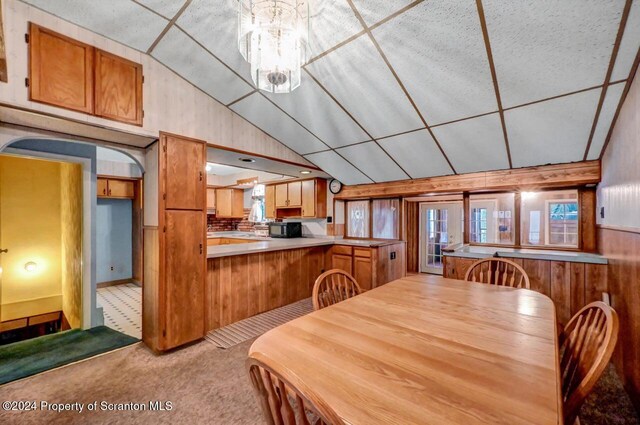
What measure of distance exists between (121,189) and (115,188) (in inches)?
3.6

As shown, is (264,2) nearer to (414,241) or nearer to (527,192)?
(527,192)

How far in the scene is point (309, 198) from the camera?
4.78 meters

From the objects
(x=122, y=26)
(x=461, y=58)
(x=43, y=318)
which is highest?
(x=122, y=26)

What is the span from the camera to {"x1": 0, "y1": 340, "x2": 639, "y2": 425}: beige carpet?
1.61m

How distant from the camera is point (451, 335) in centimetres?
108

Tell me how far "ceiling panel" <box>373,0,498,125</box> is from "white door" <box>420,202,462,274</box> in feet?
11.7

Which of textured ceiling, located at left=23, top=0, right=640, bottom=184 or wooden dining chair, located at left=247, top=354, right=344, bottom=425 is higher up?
Result: textured ceiling, located at left=23, top=0, right=640, bottom=184

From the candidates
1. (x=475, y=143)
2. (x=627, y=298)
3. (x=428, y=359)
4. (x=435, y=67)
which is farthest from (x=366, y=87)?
(x=627, y=298)

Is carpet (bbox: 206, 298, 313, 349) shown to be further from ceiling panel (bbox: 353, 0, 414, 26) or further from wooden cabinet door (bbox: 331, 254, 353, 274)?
ceiling panel (bbox: 353, 0, 414, 26)

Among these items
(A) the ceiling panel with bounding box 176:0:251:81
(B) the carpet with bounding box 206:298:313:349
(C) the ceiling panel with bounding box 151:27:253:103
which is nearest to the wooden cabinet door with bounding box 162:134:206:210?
(C) the ceiling panel with bounding box 151:27:253:103

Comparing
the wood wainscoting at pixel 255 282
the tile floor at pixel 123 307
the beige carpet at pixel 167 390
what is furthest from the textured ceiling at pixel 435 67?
the tile floor at pixel 123 307

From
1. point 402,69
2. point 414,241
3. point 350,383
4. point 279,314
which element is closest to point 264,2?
point 402,69

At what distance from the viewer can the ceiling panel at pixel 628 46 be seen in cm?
134

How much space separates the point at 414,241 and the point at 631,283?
410 centimetres
